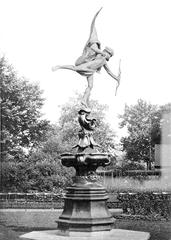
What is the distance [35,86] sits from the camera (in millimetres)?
45781

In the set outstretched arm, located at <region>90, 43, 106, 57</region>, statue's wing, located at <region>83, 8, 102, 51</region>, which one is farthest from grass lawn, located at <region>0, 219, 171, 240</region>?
statue's wing, located at <region>83, 8, 102, 51</region>

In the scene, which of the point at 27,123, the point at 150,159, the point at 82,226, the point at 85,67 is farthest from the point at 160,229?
the point at 150,159

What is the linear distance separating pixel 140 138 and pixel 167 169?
16.2 m

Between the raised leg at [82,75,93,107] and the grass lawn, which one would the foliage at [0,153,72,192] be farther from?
the raised leg at [82,75,93,107]

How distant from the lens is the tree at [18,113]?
1674 inches

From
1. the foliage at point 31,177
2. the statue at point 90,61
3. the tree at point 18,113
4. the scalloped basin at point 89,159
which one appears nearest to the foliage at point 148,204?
the scalloped basin at point 89,159

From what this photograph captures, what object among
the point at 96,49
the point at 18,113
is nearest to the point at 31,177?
the point at 18,113

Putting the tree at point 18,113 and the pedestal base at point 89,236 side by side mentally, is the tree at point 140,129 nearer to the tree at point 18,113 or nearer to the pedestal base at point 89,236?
the tree at point 18,113

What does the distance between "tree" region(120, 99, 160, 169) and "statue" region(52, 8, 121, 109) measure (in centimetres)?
5035

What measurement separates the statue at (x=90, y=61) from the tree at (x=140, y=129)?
5035 centimetres

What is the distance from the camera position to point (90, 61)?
11.9 meters

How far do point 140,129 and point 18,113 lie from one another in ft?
A: 82.7

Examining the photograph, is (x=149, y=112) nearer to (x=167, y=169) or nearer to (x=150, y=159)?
(x=150, y=159)

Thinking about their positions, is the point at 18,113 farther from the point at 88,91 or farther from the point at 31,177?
the point at 88,91
